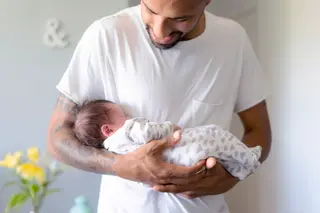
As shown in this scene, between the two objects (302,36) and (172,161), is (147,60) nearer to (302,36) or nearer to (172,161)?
(172,161)

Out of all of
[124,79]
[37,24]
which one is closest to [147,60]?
[124,79]

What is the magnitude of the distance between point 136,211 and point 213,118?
308mm

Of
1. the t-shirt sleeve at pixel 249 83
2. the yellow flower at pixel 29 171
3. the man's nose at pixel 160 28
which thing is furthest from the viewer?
the yellow flower at pixel 29 171

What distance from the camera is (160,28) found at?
1.11 m

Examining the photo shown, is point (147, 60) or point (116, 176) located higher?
point (147, 60)

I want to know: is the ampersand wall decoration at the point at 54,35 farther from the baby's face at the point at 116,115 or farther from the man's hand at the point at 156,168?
the man's hand at the point at 156,168

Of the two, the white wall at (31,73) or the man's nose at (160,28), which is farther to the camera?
the white wall at (31,73)

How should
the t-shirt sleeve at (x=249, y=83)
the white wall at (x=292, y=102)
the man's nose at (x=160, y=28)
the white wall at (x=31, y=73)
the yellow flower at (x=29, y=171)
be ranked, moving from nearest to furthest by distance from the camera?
1. the man's nose at (x=160, y=28)
2. the t-shirt sleeve at (x=249, y=83)
3. the yellow flower at (x=29, y=171)
4. the white wall at (x=292, y=102)
5. the white wall at (x=31, y=73)

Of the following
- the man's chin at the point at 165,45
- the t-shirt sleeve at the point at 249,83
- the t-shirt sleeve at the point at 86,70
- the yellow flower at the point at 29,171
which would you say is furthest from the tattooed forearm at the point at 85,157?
the yellow flower at the point at 29,171

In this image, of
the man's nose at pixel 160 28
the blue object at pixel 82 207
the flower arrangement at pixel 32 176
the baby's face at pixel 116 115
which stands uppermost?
the man's nose at pixel 160 28

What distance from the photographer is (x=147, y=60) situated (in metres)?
1.23

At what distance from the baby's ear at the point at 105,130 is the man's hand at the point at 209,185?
193mm

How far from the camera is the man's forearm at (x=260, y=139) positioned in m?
1.38

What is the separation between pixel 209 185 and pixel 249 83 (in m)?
0.32
